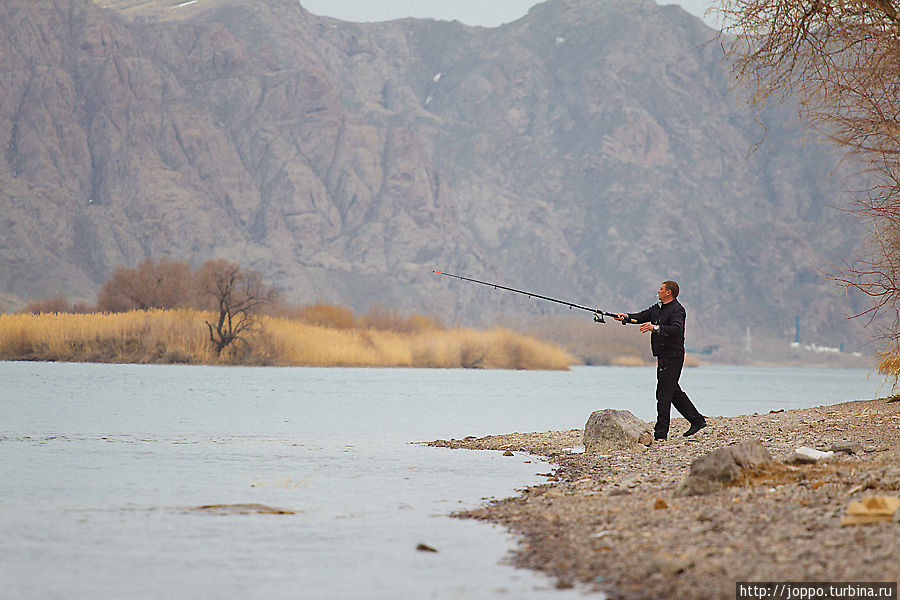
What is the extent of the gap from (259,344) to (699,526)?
149 feet

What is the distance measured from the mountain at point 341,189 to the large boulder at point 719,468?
105525mm

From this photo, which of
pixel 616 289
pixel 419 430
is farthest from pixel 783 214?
pixel 419 430

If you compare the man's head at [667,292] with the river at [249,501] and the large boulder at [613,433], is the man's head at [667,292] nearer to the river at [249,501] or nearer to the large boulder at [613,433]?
the large boulder at [613,433]

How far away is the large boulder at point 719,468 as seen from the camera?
855 centimetres

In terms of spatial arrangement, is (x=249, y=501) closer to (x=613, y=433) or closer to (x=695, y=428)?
(x=613, y=433)

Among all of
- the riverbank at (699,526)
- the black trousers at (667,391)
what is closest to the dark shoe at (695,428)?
the black trousers at (667,391)

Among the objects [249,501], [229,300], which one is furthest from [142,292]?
[249,501]

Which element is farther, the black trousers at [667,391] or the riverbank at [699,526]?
the black trousers at [667,391]

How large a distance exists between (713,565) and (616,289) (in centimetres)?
16006

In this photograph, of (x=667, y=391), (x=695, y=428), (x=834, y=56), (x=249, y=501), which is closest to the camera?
(x=249, y=501)

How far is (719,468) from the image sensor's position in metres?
8.70

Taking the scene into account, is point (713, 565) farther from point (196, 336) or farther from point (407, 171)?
point (407, 171)

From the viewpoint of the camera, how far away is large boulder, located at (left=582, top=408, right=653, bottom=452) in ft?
44.3

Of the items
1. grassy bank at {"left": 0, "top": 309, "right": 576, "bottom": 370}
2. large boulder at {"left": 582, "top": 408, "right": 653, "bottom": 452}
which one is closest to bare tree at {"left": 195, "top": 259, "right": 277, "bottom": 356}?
grassy bank at {"left": 0, "top": 309, "right": 576, "bottom": 370}
